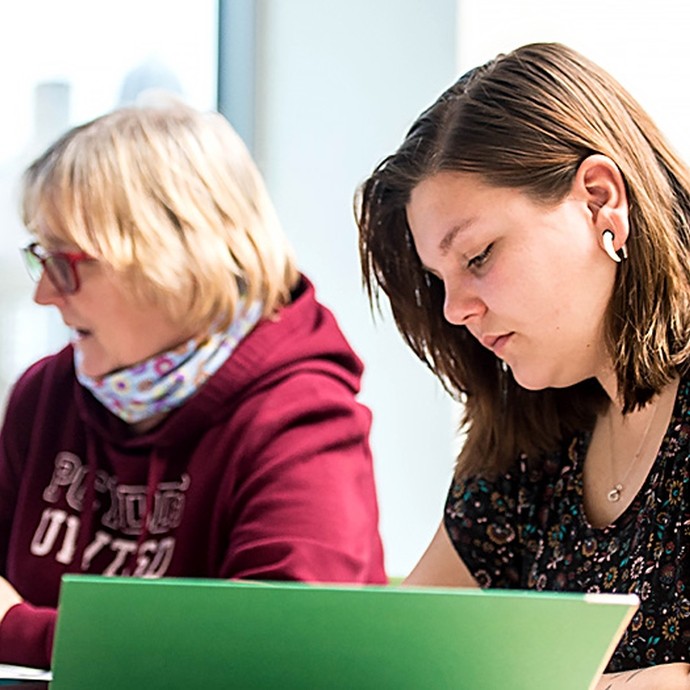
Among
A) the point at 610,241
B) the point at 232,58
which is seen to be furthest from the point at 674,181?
the point at 232,58

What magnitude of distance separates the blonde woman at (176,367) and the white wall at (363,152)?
477mm

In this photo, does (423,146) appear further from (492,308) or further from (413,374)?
(413,374)

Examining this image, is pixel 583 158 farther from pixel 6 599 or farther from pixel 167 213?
pixel 6 599

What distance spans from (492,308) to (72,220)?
63 cm

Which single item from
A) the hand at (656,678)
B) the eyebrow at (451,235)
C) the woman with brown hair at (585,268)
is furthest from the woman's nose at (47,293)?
the hand at (656,678)

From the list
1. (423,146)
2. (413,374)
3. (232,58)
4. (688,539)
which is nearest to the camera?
(688,539)

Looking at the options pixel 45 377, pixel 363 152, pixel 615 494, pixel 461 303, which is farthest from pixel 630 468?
pixel 363 152

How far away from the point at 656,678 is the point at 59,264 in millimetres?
938

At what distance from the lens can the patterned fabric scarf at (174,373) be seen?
69.6 inches

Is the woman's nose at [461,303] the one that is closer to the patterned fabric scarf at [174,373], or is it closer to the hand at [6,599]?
the patterned fabric scarf at [174,373]

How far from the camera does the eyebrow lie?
137 centimetres

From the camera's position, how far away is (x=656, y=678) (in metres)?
1.25

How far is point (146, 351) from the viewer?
180 cm

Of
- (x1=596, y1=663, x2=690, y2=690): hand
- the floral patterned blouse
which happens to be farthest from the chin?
(x1=596, y1=663, x2=690, y2=690): hand
